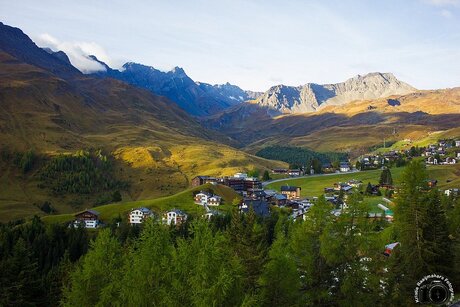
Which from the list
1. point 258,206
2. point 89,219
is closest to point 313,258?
point 258,206

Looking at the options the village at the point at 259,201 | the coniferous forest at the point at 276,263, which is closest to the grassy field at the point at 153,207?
the village at the point at 259,201

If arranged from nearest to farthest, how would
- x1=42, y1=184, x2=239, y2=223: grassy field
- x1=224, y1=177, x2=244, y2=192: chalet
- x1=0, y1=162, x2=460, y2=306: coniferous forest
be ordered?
1. x1=0, y1=162, x2=460, y2=306: coniferous forest
2. x1=42, y1=184, x2=239, y2=223: grassy field
3. x1=224, y1=177, x2=244, y2=192: chalet

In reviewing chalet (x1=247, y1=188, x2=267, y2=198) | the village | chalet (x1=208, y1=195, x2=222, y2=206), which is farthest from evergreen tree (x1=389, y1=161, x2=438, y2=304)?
chalet (x1=247, y1=188, x2=267, y2=198)

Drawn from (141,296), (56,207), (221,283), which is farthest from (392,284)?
(56,207)

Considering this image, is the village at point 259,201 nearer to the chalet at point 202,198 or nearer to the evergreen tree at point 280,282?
the chalet at point 202,198

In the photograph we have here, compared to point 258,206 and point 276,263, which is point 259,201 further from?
point 276,263

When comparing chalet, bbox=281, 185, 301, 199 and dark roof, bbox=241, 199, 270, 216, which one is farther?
chalet, bbox=281, 185, 301, 199

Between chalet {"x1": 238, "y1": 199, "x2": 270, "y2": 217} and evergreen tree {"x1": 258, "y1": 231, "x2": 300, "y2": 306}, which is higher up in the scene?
evergreen tree {"x1": 258, "y1": 231, "x2": 300, "y2": 306}

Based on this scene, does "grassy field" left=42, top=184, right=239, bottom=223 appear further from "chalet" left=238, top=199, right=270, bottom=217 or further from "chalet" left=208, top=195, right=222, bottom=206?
"chalet" left=238, top=199, right=270, bottom=217
